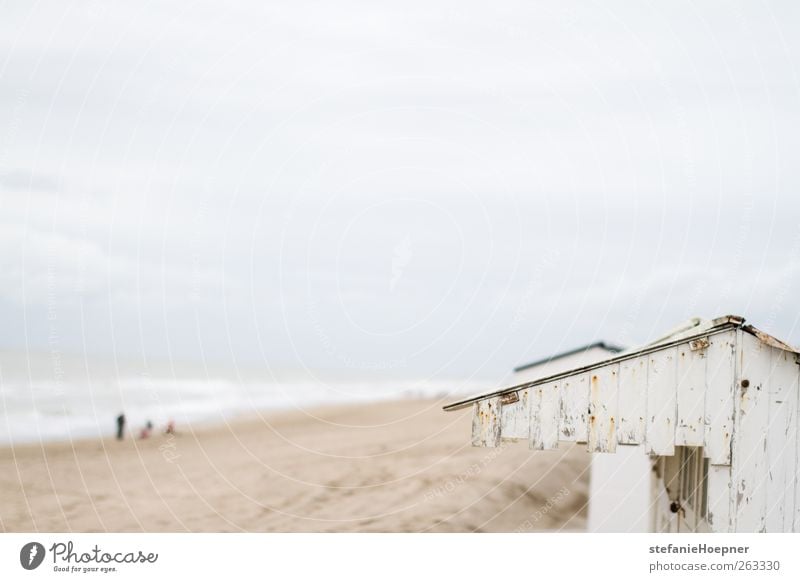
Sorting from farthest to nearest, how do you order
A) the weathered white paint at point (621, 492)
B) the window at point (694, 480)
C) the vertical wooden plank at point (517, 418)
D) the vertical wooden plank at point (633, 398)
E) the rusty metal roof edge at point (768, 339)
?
the weathered white paint at point (621, 492)
the window at point (694, 480)
the vertical wooden plank at point (517, 418)
the vertical wooden plank at point (633, 398)
the rusty metal roof edge at point (768, 339)

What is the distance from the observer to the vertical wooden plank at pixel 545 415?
5.12 m

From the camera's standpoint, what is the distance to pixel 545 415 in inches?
202

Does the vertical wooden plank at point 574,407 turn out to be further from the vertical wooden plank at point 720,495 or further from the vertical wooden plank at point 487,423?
the vertical wooden plank at point 720,495

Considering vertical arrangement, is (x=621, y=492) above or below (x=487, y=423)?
below

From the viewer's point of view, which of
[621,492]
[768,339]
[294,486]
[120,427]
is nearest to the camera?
[768,339]

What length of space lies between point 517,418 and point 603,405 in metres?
0.48

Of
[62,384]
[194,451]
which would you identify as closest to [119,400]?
[62,384]

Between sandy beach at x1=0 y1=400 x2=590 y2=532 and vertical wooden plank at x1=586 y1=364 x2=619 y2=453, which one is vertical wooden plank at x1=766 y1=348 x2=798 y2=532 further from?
sandy beach at x1=0 y1=400 x2=590 y2=532

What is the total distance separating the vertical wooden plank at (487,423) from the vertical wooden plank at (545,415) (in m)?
0.20

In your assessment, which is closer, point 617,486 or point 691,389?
point 691,389

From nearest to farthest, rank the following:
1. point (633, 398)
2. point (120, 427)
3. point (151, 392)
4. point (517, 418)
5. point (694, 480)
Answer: point (633, 398) → point (517, 418) → point (694, 480) → point (120, 427) → point (151, 392)

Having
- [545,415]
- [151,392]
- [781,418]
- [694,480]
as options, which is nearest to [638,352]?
[545,415]

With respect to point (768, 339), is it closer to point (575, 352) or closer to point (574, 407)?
point (574, 407)

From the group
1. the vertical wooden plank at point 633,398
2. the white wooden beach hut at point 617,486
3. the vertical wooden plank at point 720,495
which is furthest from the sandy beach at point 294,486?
the vertical wooden plank at point 633,398
